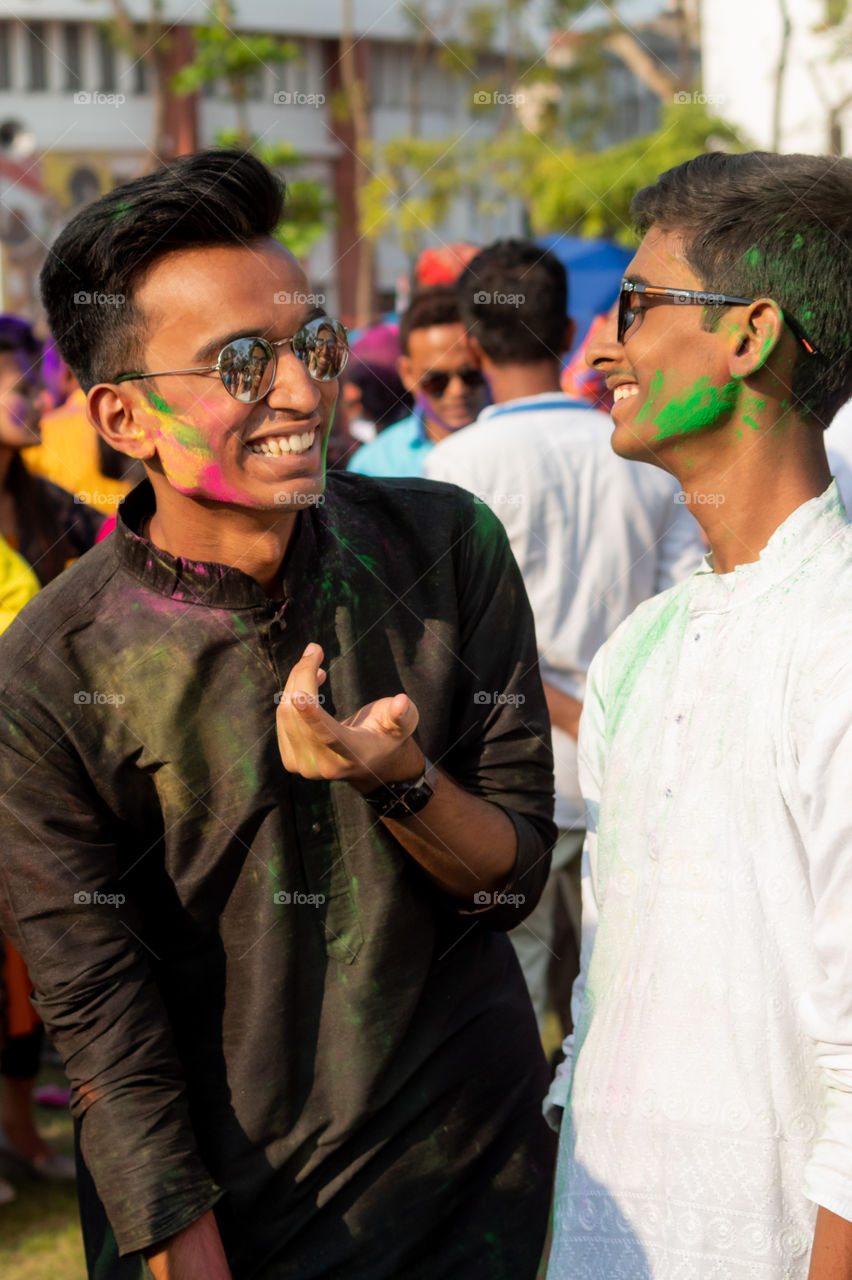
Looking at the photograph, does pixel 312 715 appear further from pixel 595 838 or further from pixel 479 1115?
pixel 479 1115

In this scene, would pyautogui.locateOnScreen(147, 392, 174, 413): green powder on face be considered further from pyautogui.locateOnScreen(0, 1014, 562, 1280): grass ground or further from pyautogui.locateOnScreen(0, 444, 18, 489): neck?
pyautogui.locateOnScreen(0, 444, 18, 489): neck

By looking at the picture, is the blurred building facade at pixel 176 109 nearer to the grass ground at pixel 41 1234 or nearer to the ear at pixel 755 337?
the grass ground at pixel 41 1234

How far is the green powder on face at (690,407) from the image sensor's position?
1.82m

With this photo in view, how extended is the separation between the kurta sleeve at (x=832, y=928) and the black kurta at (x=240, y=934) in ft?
1.87

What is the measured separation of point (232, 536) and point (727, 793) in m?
0.80

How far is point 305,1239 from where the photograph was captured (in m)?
1.87

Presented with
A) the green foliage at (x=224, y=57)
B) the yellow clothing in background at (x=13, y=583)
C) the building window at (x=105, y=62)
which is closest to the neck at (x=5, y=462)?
the yellow clothing in background at (x=13, y=583)

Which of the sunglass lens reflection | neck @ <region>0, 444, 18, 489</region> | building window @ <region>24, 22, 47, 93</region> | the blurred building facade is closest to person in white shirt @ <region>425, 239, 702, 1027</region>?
neck @ <region>0, 444, 18, 489</region>

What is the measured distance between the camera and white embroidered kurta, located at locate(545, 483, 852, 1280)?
4.88 ft

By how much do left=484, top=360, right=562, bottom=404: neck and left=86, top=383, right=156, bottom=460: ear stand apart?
219 cm

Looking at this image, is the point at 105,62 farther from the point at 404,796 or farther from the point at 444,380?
the point at 404,796

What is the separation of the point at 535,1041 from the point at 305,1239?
46 cm

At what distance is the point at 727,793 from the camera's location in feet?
5.40

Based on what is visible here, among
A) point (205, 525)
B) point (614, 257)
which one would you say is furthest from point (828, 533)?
point (614, 257)
